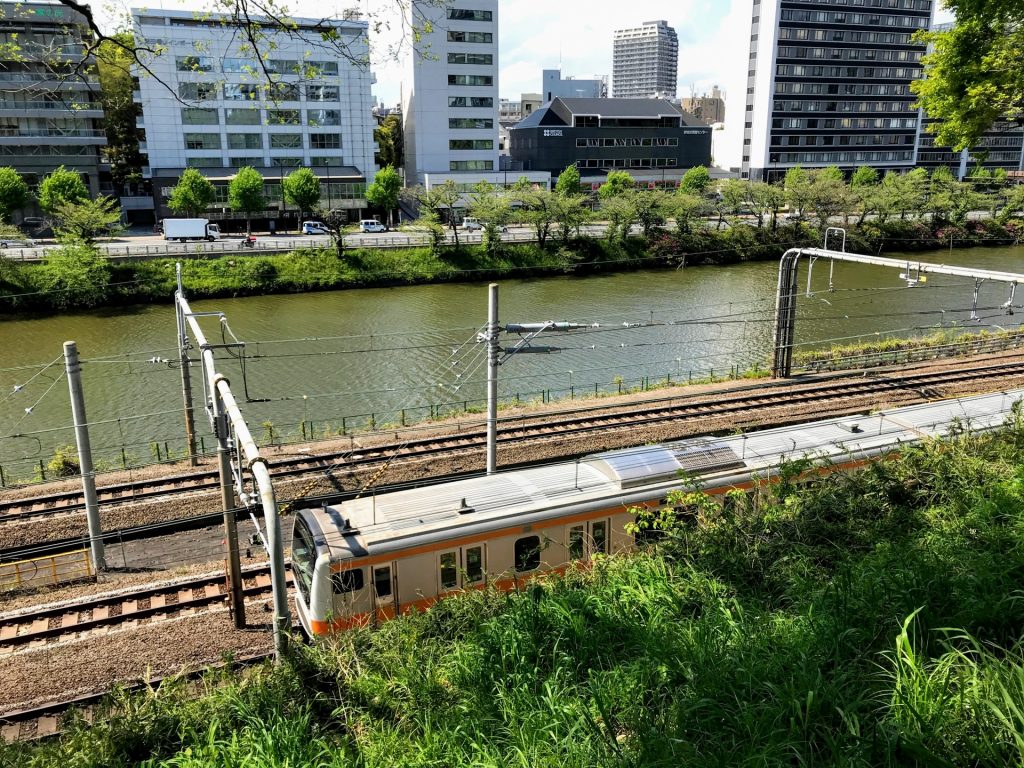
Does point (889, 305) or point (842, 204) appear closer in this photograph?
point (889, 305)

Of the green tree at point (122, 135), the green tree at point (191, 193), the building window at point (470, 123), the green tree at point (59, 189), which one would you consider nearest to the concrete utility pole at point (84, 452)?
the green tree at point (59, 189)

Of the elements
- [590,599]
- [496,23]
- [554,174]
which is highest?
[496,23]

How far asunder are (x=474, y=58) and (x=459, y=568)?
48370mm

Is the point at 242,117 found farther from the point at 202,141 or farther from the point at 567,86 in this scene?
the point at 567,86

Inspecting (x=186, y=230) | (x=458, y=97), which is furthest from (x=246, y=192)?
(x=458, y=97)

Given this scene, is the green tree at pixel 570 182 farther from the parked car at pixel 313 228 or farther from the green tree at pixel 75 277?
the green tree at pixel 75 277

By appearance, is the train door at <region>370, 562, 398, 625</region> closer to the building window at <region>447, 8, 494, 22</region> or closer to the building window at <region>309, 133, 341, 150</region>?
the building window at <region>309, 133, 341, 150</region>

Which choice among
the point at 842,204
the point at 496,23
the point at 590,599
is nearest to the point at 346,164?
the point at 496,23

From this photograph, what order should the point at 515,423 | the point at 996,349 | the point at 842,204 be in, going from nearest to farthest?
the point at 515,423
the point at 996,349
the point at 842,204

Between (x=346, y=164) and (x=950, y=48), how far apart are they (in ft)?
138

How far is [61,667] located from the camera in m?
8.41

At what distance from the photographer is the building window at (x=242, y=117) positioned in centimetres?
4594

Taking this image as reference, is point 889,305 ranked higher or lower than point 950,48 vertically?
lower

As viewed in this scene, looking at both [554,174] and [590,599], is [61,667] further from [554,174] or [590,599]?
[554,174]
